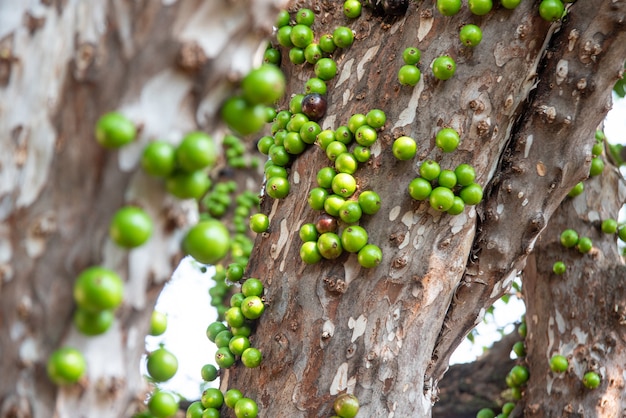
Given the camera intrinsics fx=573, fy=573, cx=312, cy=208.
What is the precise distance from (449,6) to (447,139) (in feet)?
1.97

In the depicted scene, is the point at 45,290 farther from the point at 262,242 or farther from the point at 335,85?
the point at 335,85

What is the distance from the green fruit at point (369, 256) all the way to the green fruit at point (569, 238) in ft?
5.95

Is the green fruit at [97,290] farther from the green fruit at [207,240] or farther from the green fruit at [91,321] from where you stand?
the green fruit at [207,240]

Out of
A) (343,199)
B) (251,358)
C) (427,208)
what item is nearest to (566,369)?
(427,208)

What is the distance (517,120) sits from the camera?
2574 mm

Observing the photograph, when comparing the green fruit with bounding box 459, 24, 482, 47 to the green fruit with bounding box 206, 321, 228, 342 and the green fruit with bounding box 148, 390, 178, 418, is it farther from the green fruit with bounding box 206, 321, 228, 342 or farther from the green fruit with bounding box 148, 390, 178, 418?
the green fruit with bounding box 148, 390, 178, 418

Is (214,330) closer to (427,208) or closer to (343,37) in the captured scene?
(427,208)

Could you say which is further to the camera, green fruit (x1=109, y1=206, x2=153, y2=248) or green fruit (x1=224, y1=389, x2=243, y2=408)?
green fruit (x1=224, y1=389, x2=243, y2=408)

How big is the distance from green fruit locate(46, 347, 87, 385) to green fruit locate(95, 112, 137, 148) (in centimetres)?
40

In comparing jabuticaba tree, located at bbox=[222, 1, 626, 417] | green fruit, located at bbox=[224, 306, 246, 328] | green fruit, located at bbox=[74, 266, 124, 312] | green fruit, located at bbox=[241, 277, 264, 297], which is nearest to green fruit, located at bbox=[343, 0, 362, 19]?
jabuticaba tree, located at bbox=[222, 1, 626, 417]

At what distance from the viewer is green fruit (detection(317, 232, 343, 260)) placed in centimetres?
233

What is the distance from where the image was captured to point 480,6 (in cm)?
242

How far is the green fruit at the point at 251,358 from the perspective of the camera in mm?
2344

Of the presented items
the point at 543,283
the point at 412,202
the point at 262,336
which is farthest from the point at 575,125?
the point at 262,336
